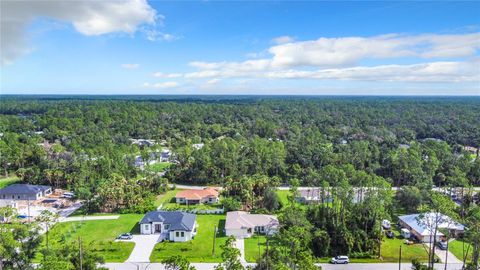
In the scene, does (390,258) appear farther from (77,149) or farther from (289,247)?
(77,149)

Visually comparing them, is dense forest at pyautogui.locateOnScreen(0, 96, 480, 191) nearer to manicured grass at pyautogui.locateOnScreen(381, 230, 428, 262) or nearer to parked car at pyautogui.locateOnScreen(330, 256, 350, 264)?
manicured grass at pyautogui.locateOnScreen(381, 230, 428, 262)

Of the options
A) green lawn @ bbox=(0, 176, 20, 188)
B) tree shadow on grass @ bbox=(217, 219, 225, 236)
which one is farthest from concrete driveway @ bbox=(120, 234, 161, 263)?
green lawn @ bbox=(0, 176, 20, 188)

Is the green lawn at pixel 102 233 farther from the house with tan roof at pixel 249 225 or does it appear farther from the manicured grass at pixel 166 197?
the house with tan roof at pixel 249 225

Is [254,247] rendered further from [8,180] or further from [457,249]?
[8,180]

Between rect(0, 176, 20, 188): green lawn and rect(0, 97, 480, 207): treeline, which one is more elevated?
rect(0, 97, 480, 207): treeline

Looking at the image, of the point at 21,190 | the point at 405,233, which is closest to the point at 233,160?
the point at 405,233

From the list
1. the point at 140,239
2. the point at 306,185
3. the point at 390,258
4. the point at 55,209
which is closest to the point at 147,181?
the point at 55,209

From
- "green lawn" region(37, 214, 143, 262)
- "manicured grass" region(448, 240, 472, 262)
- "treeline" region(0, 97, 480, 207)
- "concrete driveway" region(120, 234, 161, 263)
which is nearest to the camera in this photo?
"concrete driveway" region(120, 234, 161, 263)

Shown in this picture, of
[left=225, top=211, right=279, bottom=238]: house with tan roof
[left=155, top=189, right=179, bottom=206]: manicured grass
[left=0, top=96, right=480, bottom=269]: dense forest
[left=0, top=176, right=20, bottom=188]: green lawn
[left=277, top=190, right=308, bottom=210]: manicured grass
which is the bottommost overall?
[left=155, top=189, right=179, bottom=206]: manicured grass
